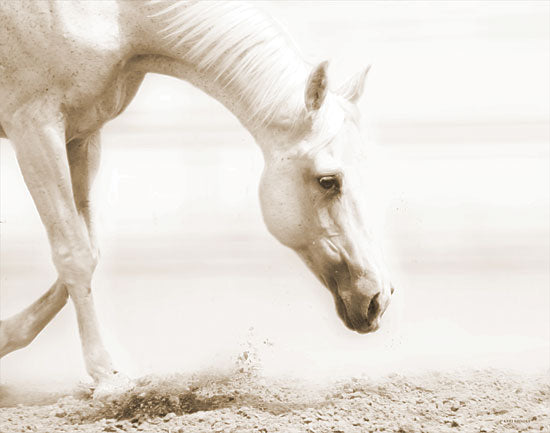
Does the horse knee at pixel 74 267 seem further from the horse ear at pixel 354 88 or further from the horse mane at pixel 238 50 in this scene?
the horse ear at pixel 354 88

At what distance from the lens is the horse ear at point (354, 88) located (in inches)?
90.4

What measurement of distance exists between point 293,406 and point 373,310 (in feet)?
1.15

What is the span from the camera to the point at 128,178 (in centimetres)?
410

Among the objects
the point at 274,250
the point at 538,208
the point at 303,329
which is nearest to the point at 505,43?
the point at 538,208

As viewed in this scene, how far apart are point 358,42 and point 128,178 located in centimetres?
137

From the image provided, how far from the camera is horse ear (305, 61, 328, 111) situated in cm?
206

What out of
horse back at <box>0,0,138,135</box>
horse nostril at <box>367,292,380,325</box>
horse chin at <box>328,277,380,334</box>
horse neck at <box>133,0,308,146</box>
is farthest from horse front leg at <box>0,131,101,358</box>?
horse nostril at <box>367,292,380,325</box>

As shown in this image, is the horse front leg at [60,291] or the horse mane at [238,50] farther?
the horse front leg at [60,291]

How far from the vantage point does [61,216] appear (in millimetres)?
2205

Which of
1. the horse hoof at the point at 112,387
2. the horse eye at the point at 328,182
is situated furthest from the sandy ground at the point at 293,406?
the horse eye at the point at 328,182

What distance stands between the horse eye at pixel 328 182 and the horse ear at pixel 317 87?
183mm

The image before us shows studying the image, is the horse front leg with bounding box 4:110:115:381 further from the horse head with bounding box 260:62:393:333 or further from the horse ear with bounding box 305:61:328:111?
the horse ear with bounding box 305:61:328:111

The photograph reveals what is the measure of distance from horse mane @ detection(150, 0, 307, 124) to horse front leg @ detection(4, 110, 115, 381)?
1.36 ft

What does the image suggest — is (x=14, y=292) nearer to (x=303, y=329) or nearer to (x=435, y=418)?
(x=303, y=329)
